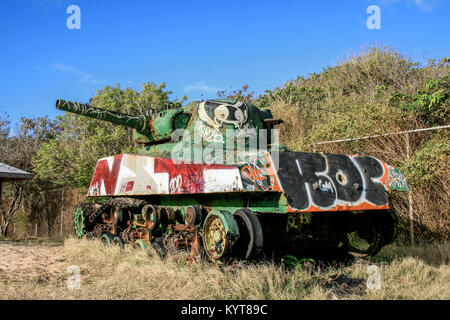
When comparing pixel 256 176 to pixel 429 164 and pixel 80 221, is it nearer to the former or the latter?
pixel 429 164

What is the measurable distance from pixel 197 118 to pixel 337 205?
3.04m

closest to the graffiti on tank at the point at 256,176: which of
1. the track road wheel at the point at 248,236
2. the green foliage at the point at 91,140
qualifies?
the track road wheel at the point at 248,236

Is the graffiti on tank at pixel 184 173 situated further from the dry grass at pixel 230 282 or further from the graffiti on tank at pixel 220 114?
the graffiti on tank at pixel 220 114

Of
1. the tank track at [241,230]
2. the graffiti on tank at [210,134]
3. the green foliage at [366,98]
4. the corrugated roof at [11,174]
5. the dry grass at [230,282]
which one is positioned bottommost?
the dry grass at [230,282]

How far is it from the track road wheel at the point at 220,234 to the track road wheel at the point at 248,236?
0.16 meters

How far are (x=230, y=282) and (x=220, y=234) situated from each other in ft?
2.24

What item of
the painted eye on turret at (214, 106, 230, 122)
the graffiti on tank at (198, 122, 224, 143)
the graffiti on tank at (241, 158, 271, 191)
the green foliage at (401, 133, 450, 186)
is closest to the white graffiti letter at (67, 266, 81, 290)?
the graffiti on tank at (241, 158, 271, 191)

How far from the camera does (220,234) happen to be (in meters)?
5.13

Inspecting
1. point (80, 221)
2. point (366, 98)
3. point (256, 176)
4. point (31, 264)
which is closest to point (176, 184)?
point (256, 176)

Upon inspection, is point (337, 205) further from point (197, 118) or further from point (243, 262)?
point (197, 118)

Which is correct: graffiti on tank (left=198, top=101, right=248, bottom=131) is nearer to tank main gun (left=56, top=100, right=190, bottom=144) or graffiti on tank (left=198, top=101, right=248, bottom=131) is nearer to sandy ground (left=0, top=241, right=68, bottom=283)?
tank main gun (left=56, top=100, right=190, bottom=144)

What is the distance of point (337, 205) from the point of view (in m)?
5.08

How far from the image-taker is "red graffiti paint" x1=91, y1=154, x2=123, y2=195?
796 cm

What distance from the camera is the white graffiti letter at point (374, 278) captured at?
460 centimetres
